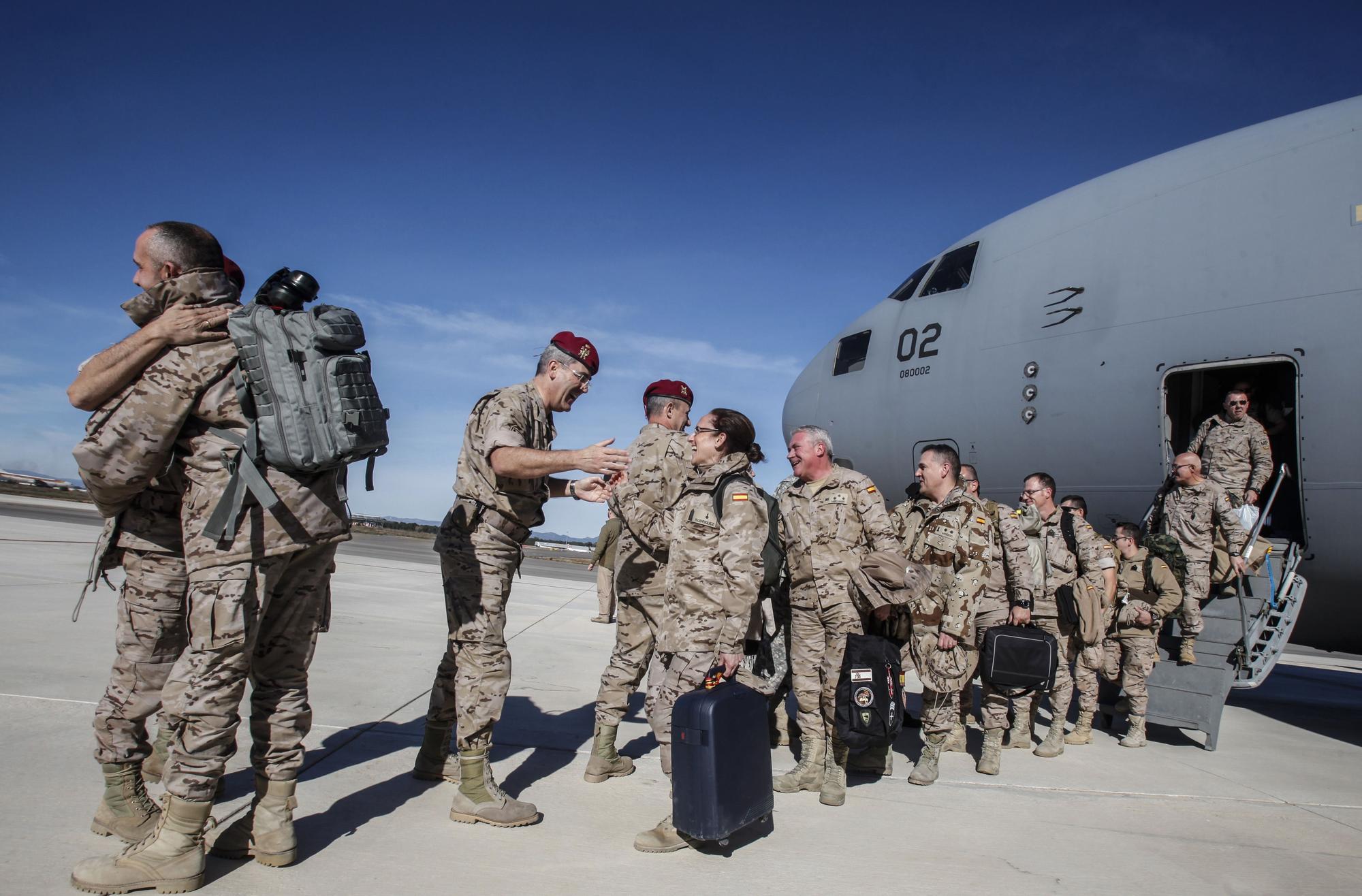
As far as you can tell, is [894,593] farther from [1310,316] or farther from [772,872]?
[1310,316]

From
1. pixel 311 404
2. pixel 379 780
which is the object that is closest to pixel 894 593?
pixel 379 780

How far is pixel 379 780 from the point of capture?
386 centimetres

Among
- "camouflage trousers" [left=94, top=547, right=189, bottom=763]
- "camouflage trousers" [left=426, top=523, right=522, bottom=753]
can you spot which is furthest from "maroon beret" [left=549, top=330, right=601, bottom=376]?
"camouflage trousers" [left=94, top=547, right=189, bottom=763]

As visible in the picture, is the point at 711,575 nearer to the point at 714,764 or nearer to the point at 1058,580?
the point at 714,764

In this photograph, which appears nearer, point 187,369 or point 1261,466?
point 187,369

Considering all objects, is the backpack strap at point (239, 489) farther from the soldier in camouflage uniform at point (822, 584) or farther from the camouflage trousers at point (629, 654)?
the soldier in camouflage uniform at point (822, 584)

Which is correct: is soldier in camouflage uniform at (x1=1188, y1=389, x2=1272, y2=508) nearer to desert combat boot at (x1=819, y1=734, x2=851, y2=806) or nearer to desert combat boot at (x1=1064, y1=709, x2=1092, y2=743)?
desert combat boot at (x1=1064, y1=709, x2=1092, y2=743)

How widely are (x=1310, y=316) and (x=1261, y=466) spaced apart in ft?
4.21

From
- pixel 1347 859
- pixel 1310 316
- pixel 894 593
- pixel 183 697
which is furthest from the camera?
pixel 1310 316

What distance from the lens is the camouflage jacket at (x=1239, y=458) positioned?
6371 mm

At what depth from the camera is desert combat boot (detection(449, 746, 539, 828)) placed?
11.2 feet

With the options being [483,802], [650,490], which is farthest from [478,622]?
[650,490]

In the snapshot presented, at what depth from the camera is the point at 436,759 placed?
3953mm

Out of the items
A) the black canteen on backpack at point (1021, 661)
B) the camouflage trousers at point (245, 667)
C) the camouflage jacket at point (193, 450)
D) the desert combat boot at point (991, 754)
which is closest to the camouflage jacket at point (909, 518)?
the black canteen on backpack at point (1021, 661)
